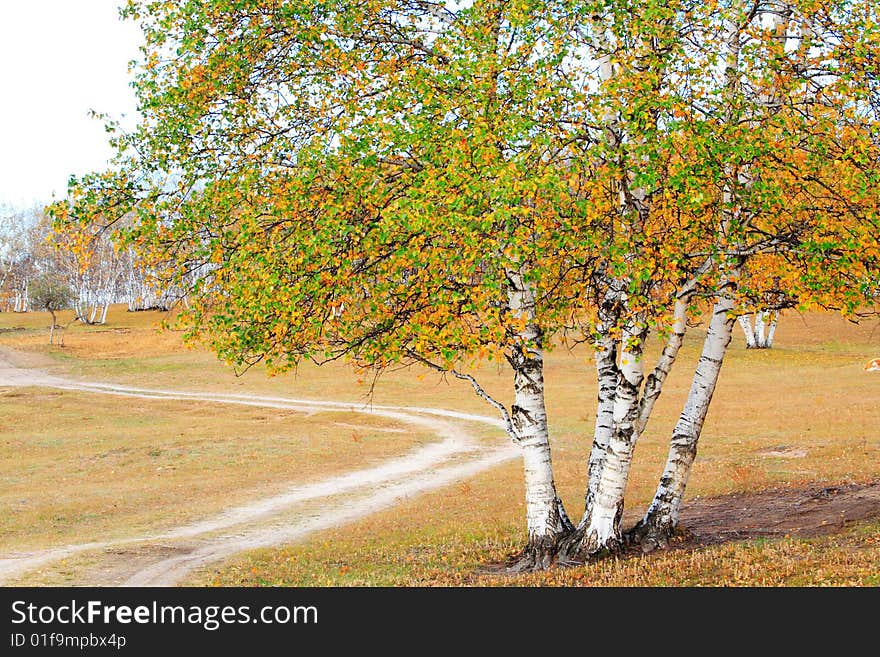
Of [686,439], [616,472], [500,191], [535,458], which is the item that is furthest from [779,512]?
[500,191]

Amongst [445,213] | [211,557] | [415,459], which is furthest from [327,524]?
[445,213]

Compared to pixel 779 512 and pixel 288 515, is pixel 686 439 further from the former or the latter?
pixel 288 515

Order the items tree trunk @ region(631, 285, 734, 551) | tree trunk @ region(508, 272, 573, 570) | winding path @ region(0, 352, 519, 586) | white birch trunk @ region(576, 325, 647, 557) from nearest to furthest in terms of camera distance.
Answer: white birch trunk @ region(576, 325, 647, 557) < tree trunk @ region(631, 285, 734, 551) < tree trunk @ region(508, 272, 573, 570) < winding path @ region(0, 352, 519, 586)

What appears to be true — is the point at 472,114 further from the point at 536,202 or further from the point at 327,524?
the point at 327,524

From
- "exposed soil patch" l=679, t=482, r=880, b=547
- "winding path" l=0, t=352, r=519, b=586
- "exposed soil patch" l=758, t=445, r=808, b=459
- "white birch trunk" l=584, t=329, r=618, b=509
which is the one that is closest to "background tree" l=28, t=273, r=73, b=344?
"winding path" l=0, t=352, r=519, b=586

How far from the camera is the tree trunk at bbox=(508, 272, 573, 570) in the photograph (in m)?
14.4

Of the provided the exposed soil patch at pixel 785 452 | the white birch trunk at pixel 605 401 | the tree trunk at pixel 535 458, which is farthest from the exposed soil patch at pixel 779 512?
the exposed soil patch at pixel 785 452

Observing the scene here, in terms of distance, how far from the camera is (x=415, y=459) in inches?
1177

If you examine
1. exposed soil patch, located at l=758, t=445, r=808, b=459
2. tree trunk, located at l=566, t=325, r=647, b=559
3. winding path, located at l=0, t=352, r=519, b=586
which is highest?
tree trunk, located at l=566, t=325, r=647, b=559

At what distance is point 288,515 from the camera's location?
21.8 metres

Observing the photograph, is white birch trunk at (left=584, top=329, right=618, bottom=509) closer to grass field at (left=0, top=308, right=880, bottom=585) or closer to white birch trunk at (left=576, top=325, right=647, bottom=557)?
white birch trunk at (left=576, top=325, right=647, bottom=557)

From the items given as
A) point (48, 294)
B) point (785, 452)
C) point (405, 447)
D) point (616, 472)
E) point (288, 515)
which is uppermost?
point (48, 294)

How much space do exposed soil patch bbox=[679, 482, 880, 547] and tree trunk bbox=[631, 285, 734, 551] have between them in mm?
587

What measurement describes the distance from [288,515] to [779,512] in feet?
36.1
